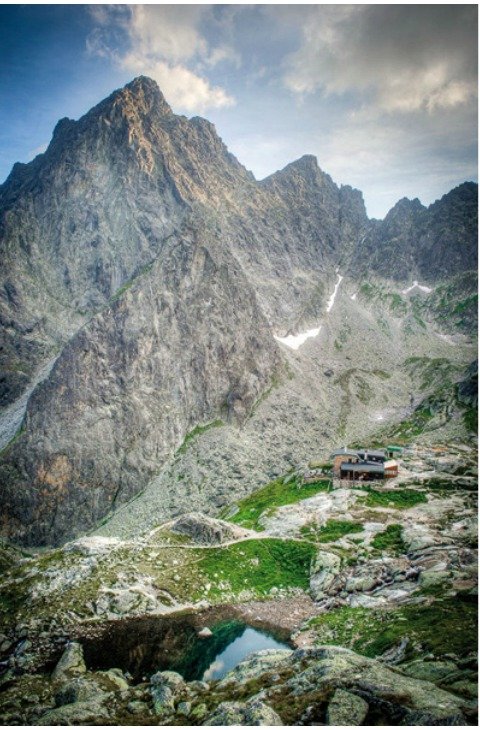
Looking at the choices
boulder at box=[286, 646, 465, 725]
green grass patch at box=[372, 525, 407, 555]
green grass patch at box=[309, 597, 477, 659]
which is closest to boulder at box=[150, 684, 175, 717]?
boulder at box=[286, 646, 465, 725]

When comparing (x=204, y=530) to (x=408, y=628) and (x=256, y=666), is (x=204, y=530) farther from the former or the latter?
(x=408, y=628)

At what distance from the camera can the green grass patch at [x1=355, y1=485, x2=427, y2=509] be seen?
58.6 meters

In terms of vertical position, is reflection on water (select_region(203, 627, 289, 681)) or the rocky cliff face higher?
the rocky cliff face

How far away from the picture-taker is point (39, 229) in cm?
17788

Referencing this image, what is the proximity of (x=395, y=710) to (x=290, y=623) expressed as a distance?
27.7m

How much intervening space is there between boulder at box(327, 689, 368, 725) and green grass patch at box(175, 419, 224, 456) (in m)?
105

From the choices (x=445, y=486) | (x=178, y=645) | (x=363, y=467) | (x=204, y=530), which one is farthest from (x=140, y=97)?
(x=178, y=645)

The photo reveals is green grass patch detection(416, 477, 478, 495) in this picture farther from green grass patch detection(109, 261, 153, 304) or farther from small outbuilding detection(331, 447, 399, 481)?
green grass patch detection(109, 261, 153, 304)

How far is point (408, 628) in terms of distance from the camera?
27.1 m

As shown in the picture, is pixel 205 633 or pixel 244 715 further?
pixel 205 633

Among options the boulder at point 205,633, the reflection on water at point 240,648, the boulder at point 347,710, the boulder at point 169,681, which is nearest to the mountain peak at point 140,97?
the boulder at point 205,633

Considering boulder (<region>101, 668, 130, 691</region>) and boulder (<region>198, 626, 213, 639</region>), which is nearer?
boulder (<region>101, 668, 130, 691</region>)

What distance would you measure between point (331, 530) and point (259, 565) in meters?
10.1

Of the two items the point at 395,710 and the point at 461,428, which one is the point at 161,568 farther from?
the point at 461,428
